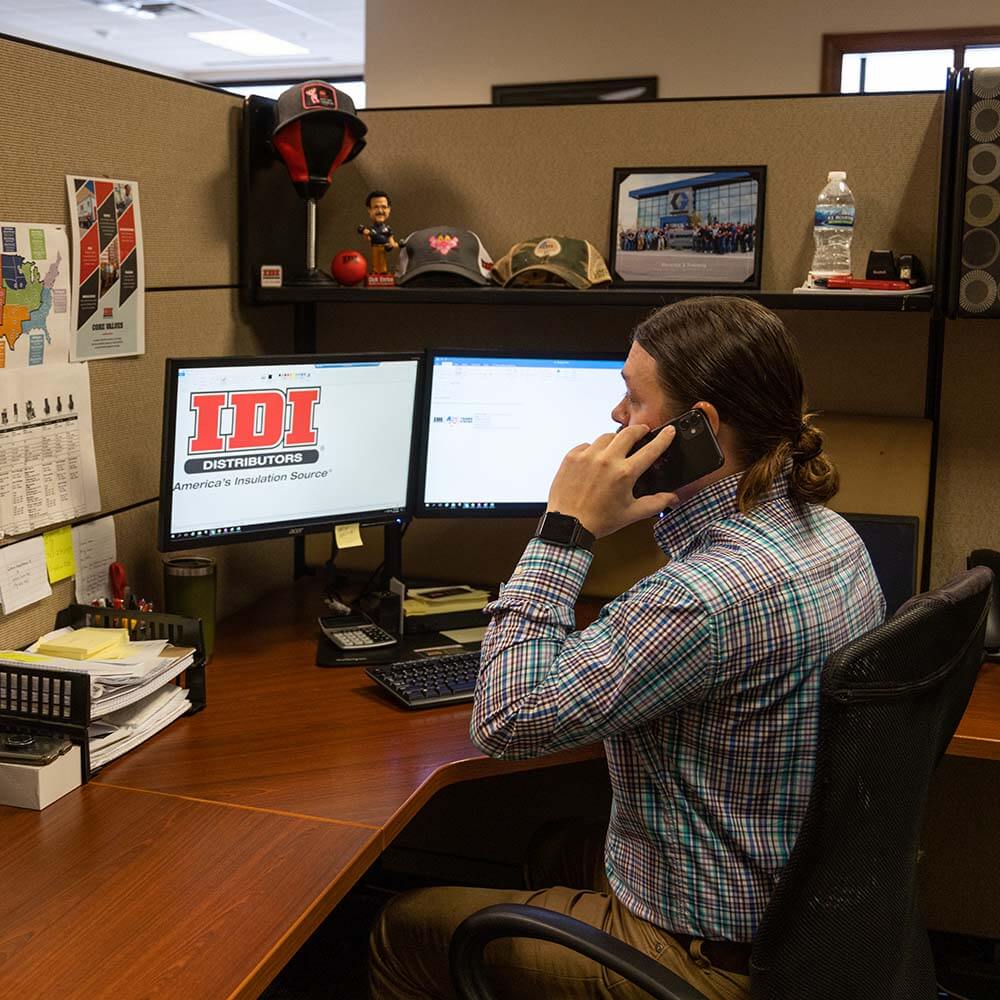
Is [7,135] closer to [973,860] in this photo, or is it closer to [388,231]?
[388,231]

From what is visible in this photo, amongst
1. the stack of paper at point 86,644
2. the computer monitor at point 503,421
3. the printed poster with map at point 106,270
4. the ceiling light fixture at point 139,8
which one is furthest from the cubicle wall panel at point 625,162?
the ceiling light fixture at point 139,8

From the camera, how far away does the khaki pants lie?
48.0 inches

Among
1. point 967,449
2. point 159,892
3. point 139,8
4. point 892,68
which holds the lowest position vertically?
point 159,892

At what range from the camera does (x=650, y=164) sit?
2.04 metres

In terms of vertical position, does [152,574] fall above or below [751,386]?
below

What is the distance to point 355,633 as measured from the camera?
188cm

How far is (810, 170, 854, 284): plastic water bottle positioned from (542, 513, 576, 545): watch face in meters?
0.82

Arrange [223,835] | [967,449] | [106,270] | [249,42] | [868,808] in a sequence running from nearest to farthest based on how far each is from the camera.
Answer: [868,808]
[223,835]
[106,270]
[967,449]
[249,42]

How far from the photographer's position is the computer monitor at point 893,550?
1864mm

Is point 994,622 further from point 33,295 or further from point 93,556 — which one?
point 33,295

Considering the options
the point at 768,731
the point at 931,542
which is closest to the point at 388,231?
the point at 931,542

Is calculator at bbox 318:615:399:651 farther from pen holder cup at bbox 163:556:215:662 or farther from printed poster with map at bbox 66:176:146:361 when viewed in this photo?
printed poster with map at bbox 66:176:146:361

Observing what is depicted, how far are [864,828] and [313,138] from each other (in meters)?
1.46

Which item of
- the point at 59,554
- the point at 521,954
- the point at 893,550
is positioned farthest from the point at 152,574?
the point at 893,550
